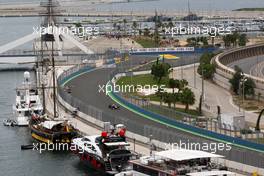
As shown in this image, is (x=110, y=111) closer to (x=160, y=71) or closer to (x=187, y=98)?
(x=187, y=98)

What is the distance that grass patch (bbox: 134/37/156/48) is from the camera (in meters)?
86.6

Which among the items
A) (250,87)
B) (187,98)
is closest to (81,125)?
(187,98)

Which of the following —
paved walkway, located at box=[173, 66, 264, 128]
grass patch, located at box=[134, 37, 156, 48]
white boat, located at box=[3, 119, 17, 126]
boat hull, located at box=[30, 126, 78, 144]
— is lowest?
white boat, located at box=[3, 119, 17, 126]

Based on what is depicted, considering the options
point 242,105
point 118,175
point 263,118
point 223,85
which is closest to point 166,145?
point 118,175

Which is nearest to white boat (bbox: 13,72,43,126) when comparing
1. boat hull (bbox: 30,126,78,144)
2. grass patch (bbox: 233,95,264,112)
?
boat hull (bbox: 30,126,78,144)

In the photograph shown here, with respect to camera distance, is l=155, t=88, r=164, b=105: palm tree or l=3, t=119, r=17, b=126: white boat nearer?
l=3, t=119, r=17, b=126: white boat

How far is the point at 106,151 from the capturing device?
3681cm

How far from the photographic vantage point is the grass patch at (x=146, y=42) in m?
86.6

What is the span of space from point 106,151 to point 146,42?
5410 centimetres

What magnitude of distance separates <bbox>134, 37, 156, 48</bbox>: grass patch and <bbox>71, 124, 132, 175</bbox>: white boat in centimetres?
4738

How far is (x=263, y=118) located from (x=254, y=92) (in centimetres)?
750

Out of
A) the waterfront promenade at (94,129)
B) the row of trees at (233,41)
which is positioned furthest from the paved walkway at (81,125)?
the row of trees at (233,41)

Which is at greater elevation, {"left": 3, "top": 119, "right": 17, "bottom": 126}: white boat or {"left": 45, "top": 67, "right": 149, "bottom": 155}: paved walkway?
{"left": 45, "top": 67, "right": 149, "bottom": 155}: paved walkway

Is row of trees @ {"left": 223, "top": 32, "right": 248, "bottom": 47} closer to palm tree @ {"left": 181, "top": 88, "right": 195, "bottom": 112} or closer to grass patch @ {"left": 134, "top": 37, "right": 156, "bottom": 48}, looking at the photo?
grass patch @ {"left": 134, "top": 37, "right": 156, "bottom": 48}
